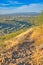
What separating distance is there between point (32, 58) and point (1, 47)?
3.50 m

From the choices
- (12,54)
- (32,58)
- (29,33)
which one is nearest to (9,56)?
(12,54)

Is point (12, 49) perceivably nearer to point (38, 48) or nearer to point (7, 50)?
point (7, 50)

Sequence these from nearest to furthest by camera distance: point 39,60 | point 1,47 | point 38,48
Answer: point 39,60 < point 38,48 < point 1,47

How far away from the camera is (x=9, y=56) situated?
1977cm

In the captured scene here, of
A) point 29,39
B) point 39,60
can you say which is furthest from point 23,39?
point 39,60

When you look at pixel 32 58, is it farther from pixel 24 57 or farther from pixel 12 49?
pixel 12 49

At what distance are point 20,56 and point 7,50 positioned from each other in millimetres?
1561

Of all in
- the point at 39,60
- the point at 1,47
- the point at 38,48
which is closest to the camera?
the point at 39,60

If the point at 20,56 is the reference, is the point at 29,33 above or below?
above

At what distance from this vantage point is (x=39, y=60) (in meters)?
18.9

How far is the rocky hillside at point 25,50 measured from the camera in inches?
751

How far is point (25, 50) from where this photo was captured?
2048 cm

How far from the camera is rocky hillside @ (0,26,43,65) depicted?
19.1m

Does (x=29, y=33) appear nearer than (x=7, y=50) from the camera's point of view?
No
